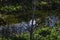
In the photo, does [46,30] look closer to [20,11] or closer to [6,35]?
[6,35]

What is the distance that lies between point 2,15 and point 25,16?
6.06ft

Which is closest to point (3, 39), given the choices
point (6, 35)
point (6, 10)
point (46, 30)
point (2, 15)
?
point (6, 35)

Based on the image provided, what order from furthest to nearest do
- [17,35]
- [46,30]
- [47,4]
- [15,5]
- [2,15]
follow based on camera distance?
[47,4] → [15,5] → [2,15] → [46,30] → [17,35]

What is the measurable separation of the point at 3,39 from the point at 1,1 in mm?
9835

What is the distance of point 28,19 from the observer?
52.6 ft

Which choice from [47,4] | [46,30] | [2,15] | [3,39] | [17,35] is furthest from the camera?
[47,4]

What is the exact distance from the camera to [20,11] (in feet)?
62.1

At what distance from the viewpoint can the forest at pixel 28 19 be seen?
1081 cm

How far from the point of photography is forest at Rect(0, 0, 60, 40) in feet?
35.5

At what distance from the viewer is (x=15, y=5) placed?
20.0m

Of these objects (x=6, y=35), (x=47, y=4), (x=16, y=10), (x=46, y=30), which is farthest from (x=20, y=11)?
(x=6, y=35)

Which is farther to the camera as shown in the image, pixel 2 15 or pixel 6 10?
pixel 6 10

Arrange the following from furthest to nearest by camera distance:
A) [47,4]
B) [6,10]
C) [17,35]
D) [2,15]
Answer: [47,4], [6,10], [2,15], [17,35]

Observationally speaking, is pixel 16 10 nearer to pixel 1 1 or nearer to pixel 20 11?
pixel 20 11
